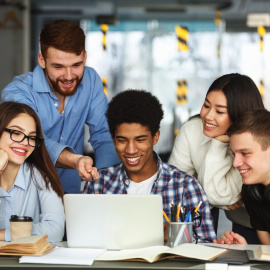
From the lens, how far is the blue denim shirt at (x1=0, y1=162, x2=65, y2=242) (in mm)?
2367

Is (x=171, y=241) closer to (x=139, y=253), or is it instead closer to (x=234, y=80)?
(x=139, y=253)

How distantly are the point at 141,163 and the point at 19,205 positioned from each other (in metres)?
0.56

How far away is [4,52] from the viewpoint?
760 centimetres

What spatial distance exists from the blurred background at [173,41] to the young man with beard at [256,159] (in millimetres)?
5801

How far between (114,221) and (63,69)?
3.82 ft

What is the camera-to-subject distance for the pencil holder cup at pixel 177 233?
193 centimetres

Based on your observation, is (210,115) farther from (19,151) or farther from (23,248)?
(23,248)

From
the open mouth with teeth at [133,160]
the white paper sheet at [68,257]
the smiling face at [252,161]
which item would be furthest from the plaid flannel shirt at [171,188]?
the white paper sheet at [68,257]

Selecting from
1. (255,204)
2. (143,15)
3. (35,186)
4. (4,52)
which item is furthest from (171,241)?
(143,15)

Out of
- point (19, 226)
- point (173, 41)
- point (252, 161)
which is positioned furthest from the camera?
point (173, 41)

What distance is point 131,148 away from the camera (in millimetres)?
2477

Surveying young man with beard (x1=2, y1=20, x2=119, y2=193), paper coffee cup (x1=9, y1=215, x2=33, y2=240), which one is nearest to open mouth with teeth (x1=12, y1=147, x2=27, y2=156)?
young man with beard (x1=2, y1=20, x2=119, y2=193)

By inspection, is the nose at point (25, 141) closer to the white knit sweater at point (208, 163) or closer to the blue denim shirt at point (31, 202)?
the blue denim shirt at point (31, 202)

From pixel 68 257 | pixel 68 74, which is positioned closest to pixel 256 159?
pixel 68 257
